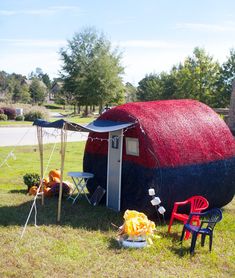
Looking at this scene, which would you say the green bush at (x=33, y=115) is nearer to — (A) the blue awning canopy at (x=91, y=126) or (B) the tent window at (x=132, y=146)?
(A) the blue awning canopy at (x=91, y=126)

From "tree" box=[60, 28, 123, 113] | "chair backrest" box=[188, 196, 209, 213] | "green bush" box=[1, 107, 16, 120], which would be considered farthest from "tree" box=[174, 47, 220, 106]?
"chair backrest" box=[188, 196, 209, 213]

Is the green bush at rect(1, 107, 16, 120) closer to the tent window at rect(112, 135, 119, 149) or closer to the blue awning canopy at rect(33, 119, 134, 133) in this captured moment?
the tent window at rect(112, 135, 119, 149)

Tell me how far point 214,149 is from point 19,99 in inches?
2694

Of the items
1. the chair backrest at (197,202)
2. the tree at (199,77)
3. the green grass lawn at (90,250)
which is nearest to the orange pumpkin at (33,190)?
the green grass lawn at (90,250)

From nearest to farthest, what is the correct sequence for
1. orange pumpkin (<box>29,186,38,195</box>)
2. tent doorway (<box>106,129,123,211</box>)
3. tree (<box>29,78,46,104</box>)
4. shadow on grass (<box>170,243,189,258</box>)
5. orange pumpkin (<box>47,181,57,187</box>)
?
shadow on grass (<box>170,243,189,258</box>) < tent doorway (<box>106,129,123,211</box>) < orange pumpkin (<box>29,186,38,195</box>) < orange pumpkin (<box>47,181,57,187</box>) < tree (<box>29,78,46,104</box>)

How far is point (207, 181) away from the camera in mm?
9141

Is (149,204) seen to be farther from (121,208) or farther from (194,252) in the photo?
(194,252)

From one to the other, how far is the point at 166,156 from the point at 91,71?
4137 cm

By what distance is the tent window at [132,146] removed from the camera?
9.01 metres

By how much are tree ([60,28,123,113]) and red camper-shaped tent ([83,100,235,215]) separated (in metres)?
38.8

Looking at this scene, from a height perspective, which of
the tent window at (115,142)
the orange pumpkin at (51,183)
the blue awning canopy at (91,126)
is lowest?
the orange pumpkin at (51,183)

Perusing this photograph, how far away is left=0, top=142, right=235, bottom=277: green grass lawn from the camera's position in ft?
20.5

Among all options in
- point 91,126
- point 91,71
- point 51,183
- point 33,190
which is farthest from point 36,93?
point 91,126

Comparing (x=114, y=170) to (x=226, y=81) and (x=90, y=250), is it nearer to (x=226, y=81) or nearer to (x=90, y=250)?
(x=90, y=250)
